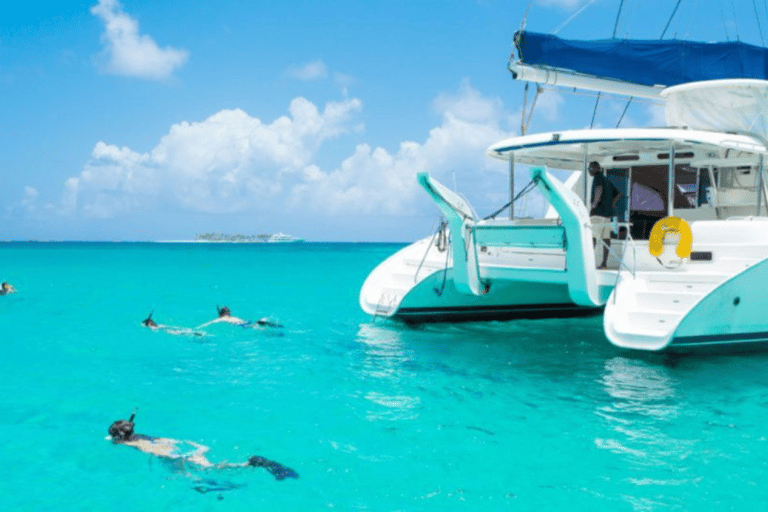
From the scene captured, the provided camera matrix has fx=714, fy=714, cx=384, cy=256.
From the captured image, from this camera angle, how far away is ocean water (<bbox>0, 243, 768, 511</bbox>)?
5176 millimetres

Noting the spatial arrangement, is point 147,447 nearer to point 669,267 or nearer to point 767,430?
point 767,430

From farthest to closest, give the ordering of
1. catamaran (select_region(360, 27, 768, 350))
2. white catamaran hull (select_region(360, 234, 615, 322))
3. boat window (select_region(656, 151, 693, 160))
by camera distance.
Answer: white catamaran hull (select_region(360, 234, 615, 322)) → boat window (select_region(656, 151, 693, 160)) → catamaran (select_region(360, 27, 768, 350))

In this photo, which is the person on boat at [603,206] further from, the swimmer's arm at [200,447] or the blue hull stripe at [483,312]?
the swimmer's arm at [200,447]

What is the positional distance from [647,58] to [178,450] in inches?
423

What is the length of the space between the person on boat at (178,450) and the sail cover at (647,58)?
9.06 metres

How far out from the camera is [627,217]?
1095cm

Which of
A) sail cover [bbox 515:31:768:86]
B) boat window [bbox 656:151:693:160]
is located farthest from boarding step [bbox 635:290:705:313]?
sail cover [bbox 515:31:768:86]

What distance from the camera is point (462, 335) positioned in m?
11.7

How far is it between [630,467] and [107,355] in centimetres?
826

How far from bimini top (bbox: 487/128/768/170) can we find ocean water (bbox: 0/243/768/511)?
2836mm

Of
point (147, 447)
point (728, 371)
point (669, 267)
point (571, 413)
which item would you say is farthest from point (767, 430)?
point (147, 447)

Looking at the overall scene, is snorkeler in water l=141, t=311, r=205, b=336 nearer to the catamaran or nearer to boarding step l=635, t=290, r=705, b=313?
the catamaran

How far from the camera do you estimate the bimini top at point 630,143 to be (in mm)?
9227

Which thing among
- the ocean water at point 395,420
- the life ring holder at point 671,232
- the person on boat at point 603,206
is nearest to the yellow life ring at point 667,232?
the life ring holder at point 671,232
